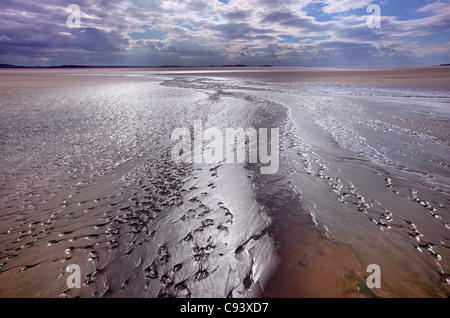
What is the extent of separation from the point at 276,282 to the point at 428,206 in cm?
396

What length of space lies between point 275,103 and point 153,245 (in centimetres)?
1493

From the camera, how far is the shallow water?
3199 mm

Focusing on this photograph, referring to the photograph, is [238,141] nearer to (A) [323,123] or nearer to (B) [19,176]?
(A) [323,123]

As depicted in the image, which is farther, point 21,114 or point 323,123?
point 21,114

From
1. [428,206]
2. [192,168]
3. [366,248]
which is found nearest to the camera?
[366,248]

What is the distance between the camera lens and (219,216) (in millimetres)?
4637

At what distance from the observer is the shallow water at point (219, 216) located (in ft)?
10.5

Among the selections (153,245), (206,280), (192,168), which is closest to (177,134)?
(192,168)

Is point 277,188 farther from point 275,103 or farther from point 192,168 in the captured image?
point 275,103

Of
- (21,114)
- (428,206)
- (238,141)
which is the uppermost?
(21,114)
